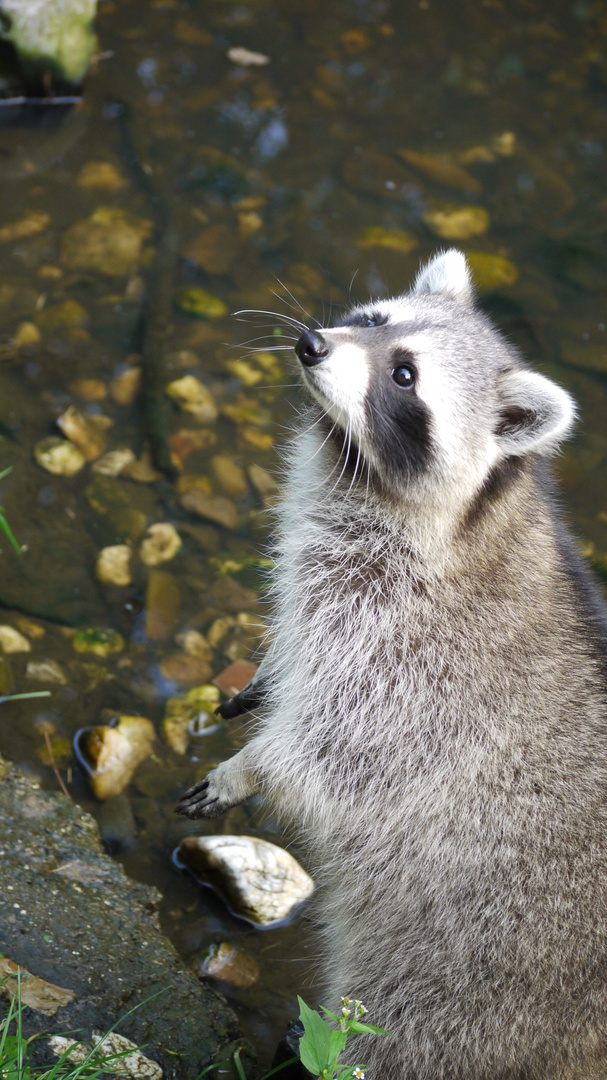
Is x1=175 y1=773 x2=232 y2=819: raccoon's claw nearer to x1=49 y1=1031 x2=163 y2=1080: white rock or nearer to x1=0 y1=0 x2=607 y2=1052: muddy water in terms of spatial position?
x1=0 y1=0 x2=607 y2=1052: muddy water

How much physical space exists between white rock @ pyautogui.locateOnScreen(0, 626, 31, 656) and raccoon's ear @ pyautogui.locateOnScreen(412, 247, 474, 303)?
1956 mm

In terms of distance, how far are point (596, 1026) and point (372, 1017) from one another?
0.62 metres

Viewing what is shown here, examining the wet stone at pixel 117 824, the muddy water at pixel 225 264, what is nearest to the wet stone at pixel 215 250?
the muddy water at pixel 225 264

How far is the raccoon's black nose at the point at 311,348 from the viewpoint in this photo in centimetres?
252

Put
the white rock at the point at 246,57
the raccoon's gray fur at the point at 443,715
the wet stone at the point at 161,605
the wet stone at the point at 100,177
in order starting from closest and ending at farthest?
the raccoon's gray fur at the point at 443,715, the wet stone at the point at 161,605, the wet stone at the point at 100,177, the white rock at the point at 246,57

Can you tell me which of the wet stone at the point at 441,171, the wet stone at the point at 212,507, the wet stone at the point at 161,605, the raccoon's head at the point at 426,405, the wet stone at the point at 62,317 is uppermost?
the raccoon's head at the point at 426,405

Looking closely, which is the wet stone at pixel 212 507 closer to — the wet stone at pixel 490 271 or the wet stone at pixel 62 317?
the wet stone at pixel 62 317

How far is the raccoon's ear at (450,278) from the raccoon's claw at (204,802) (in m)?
1.76

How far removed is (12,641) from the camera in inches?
142

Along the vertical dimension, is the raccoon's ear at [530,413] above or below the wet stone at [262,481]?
above

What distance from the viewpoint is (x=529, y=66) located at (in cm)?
717

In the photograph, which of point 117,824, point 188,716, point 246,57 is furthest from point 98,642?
point 246,57

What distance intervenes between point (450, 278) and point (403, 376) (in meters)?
0.71

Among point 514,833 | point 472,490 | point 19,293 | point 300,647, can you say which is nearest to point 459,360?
point 472,490
